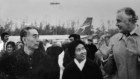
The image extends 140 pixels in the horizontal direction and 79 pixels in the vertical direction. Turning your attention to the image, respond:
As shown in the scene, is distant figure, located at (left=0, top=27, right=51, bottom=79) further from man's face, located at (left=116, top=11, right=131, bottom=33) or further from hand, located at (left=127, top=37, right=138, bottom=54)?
hand, located at (left=127, top=37, right=138, bottom=54)

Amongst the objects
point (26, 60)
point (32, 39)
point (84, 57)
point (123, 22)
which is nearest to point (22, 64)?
point (26, 60)

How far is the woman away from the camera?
23.5 ft

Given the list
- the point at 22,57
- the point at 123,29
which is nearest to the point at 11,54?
the point at 22,57

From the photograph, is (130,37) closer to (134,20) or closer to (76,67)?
(134,20)

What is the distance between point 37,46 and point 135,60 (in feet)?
5.60

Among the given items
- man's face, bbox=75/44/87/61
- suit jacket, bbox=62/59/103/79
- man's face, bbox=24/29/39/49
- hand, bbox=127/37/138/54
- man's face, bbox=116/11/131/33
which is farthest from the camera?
man's face, bbox=75/44/87/61

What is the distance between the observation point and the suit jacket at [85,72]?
7164 mm

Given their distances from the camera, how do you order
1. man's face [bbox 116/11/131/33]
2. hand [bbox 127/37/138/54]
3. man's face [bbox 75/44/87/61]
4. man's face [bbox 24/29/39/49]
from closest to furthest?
hand [bbox 127/37/138/54], man's face [bbox 116/11/131/33], man's face [bbox 24/29/39/49], man's face [bbox 75/44/87/61]

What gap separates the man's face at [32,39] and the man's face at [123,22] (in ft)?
4.89

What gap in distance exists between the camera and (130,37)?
5125 millimetres

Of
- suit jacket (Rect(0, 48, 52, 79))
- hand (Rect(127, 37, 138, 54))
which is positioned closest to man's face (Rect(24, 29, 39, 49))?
suit jacket (Rect(0, 48, 52, 79))

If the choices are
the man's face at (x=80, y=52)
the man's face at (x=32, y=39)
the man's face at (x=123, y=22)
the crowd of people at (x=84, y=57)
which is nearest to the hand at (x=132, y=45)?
the crowd of people at (x=84, y=57)

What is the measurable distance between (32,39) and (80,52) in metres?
1.38

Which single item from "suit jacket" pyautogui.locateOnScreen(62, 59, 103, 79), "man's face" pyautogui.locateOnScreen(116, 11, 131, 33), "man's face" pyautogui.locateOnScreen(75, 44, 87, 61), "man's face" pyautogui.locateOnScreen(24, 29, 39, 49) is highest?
"man's face" pyautogui.locateOnScreen(116, 11, 131, 33)
